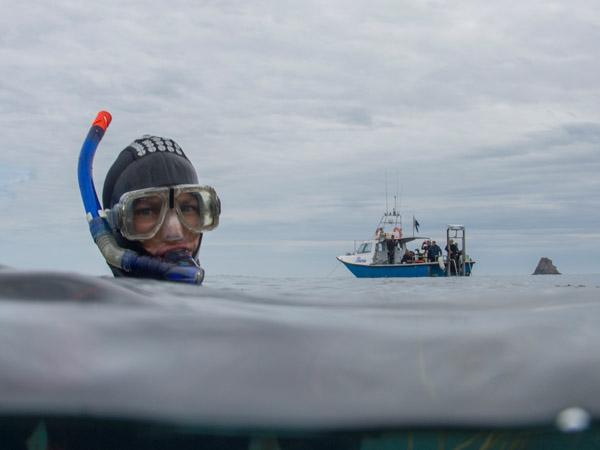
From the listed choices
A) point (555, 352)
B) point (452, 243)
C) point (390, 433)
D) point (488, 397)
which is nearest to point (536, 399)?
point (488, 397)

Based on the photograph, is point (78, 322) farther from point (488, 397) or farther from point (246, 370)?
point (488, 397)

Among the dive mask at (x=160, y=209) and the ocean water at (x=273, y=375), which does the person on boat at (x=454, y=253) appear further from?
the ocean water at (x=273, y=375)

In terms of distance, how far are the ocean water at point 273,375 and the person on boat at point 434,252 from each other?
4420 cm

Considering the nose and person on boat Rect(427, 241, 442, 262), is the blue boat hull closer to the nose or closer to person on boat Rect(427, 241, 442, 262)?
person on boat Rect(427, 241, 442, 262)

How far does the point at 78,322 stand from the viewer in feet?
6.50

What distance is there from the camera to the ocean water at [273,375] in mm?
1813

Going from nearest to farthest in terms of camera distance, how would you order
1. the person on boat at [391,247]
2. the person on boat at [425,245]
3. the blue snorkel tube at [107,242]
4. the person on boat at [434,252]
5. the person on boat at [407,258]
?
1. the blue snorkel tube at [107,242]
2. the person on boat at [391,247]
3. the person on boat at [407,258]
4. the person on boat at [434,252]
5. the person on boat at [425,245]

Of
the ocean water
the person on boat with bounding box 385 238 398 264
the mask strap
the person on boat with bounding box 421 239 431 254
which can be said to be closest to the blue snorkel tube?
the mask strap

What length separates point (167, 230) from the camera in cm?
351

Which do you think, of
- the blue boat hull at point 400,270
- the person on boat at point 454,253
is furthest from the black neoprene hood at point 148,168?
the person on boat at point 454,253

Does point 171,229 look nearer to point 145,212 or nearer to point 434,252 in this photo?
point 145,212

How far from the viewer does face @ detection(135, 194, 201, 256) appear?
351 centimetres

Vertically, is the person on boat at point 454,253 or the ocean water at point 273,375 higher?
the person on boat at point 454,253

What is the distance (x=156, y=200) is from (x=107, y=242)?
0.33m
